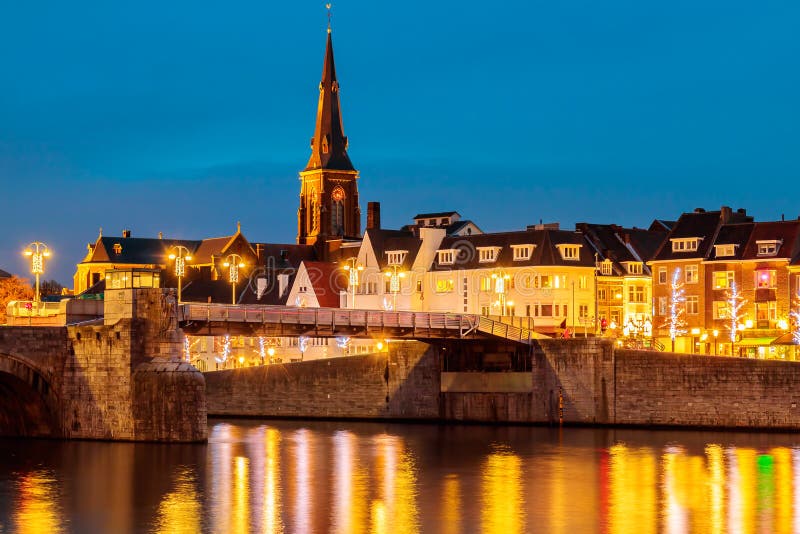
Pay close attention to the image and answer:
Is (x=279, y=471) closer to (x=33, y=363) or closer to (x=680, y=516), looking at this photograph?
(x=33, y=363)

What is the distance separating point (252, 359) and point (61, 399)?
65.5m

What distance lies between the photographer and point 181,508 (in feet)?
187

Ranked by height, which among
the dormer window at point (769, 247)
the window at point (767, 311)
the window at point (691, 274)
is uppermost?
the dormer window at point (769, 247)

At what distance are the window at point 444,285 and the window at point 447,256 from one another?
59.0 inches

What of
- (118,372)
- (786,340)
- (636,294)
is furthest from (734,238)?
(118,372)

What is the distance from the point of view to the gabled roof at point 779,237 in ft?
367

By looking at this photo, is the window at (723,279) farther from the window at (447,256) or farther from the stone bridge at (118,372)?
the stone bridge at (118,372)

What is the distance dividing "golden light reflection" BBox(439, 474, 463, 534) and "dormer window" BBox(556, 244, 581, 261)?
61687 millimetres

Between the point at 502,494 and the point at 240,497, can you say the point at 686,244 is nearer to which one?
the point at 502,494

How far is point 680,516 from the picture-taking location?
55406 millimetres

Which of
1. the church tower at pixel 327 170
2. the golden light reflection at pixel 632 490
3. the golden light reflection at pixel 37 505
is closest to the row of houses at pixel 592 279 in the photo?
the golden light reflection at pixel 632 490

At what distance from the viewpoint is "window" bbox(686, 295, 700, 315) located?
118188mm

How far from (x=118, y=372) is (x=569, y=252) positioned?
58827 mm

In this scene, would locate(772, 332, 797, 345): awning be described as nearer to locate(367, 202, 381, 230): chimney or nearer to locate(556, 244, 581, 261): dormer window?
locate(556, 244, 581, 261): dormer window
